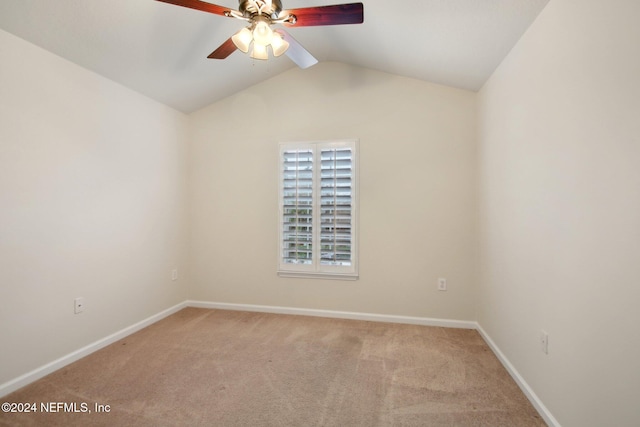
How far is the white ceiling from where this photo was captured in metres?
1.99

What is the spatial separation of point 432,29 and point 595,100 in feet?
4.33

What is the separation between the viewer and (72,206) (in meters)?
2.45

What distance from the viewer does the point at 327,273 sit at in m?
3.45

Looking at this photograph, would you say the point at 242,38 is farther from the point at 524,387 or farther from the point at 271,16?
the point at 524,387

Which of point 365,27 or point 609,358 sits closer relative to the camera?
point 609,358

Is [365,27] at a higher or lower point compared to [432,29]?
higher

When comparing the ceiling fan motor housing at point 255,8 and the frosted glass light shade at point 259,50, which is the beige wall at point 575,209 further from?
the frosted glass light shade at point 259,50

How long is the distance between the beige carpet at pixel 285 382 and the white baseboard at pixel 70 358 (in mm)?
54

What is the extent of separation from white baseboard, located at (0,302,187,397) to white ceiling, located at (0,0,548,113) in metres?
2.35

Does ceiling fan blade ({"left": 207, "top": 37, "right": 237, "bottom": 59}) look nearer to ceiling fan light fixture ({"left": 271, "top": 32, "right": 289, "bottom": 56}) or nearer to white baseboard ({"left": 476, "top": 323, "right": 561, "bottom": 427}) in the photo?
ceiling fan light fixture ({"left": 271, "top": 32, "right": 289, "bottom": 56})

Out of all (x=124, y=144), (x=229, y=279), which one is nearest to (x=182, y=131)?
(x=124, y=144)

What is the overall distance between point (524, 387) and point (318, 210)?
2.32 meters

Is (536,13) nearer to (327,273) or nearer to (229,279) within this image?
(327,273)

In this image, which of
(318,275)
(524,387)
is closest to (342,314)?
(318,275)
